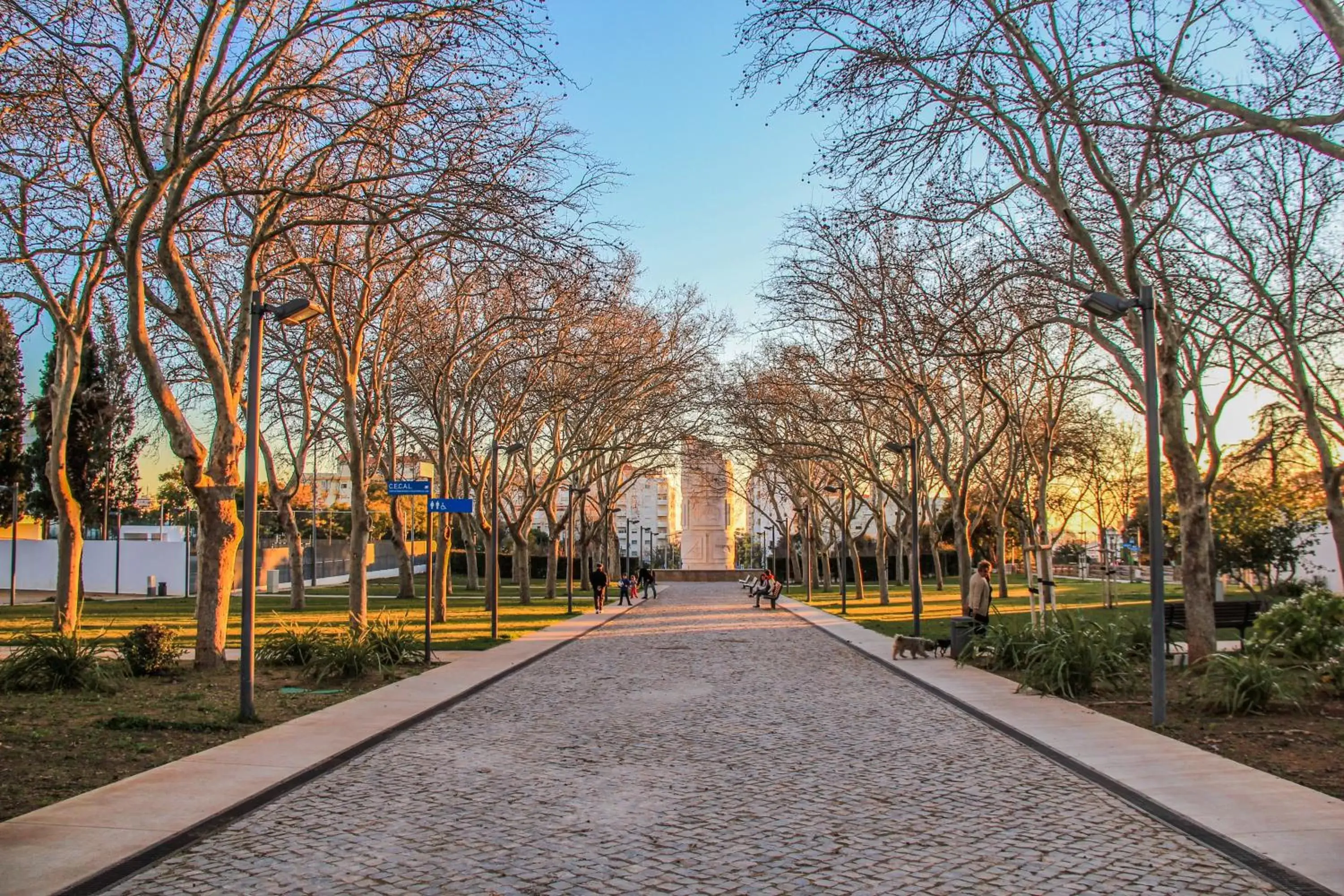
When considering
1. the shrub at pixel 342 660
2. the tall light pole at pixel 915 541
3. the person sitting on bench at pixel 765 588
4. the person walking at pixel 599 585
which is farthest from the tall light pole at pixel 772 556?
the shrub at pixel 342 660

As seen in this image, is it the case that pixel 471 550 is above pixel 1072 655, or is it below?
above

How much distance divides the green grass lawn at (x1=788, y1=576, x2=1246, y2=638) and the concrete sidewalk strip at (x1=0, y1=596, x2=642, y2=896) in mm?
10972

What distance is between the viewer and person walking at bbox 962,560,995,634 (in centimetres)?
1878

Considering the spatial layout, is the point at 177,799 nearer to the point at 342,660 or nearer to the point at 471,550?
the point at 342,660

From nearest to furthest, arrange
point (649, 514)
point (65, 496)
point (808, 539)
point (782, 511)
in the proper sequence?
point (65, 496), point (808, 539), point (782, 511), point (649, 514)

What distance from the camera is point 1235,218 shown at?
2158cm

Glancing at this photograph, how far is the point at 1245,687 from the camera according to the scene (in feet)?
38.5

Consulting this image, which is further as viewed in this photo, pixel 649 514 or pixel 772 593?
pixel 649 514

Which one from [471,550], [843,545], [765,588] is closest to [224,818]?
[843,545]

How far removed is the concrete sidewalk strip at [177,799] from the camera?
6.00 meters

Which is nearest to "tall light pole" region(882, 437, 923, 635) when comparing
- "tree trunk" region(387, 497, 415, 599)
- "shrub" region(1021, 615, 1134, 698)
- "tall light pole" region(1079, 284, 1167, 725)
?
"shrub" region(1021, 615, 1134, 698)

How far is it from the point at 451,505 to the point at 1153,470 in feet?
39.9

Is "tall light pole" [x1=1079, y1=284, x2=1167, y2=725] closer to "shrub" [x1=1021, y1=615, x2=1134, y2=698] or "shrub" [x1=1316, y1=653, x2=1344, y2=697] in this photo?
"shrub" [x1=1021, y1=615, x2=1134, y2=698]

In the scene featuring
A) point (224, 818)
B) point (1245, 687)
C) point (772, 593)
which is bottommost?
point (224, 818)
